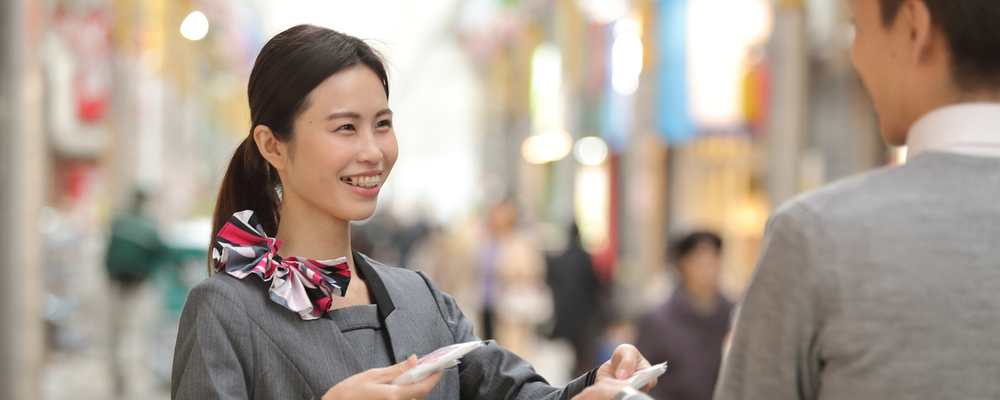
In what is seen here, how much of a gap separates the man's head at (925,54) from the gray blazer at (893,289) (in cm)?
10

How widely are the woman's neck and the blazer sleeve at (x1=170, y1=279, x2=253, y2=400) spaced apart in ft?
0.69

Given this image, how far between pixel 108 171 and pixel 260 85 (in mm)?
10401

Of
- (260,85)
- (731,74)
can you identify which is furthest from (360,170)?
(731,74)

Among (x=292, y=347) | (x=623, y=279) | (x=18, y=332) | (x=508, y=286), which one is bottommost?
(x=623, y=279)

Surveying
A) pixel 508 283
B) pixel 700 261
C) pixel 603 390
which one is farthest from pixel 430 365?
pixel 508 283

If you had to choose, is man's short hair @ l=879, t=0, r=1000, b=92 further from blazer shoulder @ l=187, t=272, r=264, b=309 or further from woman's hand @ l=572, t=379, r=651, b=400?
blazer shoulder @ l=187, t=272, r=264, b=309

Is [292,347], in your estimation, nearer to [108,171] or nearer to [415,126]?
[108,171]

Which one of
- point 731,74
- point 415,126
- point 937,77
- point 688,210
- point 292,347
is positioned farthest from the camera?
point 415,126

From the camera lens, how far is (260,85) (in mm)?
1878

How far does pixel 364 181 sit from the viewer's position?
185 cm

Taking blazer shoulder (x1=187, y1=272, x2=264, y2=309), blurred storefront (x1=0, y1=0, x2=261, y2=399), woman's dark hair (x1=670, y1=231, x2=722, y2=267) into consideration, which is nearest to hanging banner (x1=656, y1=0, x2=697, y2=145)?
blurred storefront (x1=0, y1=0, x2=261, y2=399)

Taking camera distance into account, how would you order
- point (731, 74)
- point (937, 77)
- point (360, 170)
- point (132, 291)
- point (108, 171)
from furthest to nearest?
point (108, 171) < point (731, 74) < point (132, 291) < point (360, 170) < point (937, 77)

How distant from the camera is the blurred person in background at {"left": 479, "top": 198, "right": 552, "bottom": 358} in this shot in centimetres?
833

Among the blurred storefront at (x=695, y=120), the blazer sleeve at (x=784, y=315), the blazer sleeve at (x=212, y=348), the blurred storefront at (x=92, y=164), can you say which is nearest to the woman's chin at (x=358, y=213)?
the blazer sleeve at (x=212, y=348)
